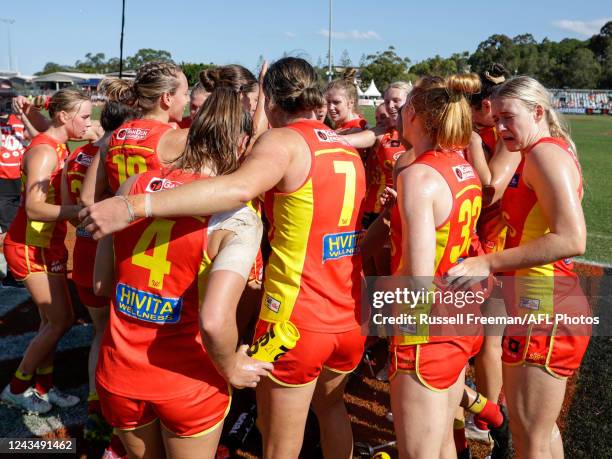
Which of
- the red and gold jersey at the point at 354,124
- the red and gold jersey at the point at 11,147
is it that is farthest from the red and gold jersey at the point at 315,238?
the red and gold jersey at the point at 11,147

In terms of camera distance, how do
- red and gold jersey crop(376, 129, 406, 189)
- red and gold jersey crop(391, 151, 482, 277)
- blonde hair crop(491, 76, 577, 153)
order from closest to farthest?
red and gold jersey crop(391, 151, 482, 277)
blonde hair crop(491, 76, 577, 153)
red and gold jersey crop(376, 129, 406, 189)

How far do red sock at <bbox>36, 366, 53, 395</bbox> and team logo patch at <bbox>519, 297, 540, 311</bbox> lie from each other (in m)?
3.36

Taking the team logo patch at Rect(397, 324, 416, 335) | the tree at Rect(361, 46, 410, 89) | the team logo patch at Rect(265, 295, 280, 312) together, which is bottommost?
the team logo patch at Rect(397, 324, 416, 335)

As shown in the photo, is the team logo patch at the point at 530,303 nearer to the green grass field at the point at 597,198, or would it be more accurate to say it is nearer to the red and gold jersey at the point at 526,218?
the red and gold jersey at the point at 526,218

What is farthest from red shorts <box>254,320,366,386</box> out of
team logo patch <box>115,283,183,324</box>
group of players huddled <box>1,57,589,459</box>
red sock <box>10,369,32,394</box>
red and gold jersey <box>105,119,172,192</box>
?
red sock <box>10,369,32,394</box>

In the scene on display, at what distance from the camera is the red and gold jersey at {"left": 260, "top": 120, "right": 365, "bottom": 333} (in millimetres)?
2354

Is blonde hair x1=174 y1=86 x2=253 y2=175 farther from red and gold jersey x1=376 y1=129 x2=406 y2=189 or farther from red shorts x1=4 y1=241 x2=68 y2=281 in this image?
red and gold jersey x1=376 y1=129 x2=406 y2=189

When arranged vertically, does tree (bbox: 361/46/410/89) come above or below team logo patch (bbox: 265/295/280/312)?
above

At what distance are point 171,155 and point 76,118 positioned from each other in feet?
4.27

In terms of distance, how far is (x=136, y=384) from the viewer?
2.01 meters

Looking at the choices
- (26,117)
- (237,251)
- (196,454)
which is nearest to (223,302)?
(237,251)

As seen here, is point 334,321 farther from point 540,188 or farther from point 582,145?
point 582,145

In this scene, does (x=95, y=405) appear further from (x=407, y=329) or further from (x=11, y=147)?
(x=11, y=147)

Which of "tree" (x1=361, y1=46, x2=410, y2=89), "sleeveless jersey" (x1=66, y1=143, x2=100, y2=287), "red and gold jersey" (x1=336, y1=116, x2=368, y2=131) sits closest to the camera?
"sleeveless jersey" (x1=66, y1=143, x2=100, y2=287)
